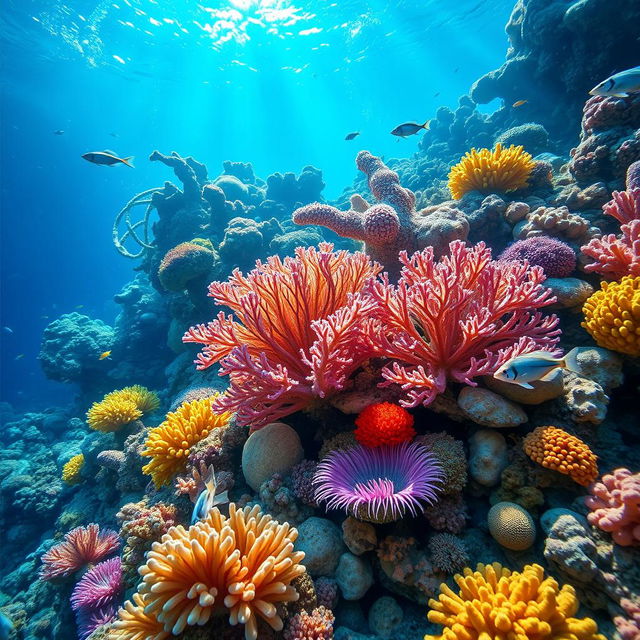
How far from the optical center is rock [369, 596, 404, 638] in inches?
85.0

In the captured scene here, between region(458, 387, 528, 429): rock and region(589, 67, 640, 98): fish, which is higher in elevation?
region(589, 67, 640, 98): fish

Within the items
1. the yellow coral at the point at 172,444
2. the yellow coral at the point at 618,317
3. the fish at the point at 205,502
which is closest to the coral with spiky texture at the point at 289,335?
the fish at the point at 205,502

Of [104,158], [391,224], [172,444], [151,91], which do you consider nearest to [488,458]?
[391,224]

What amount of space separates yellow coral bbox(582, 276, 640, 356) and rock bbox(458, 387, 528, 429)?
3.05 ft

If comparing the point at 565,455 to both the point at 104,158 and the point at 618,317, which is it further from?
the point at 104,158

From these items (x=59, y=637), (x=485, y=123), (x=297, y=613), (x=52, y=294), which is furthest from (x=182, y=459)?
(x=52, y=294)

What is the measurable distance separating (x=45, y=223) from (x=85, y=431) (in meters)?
62.9

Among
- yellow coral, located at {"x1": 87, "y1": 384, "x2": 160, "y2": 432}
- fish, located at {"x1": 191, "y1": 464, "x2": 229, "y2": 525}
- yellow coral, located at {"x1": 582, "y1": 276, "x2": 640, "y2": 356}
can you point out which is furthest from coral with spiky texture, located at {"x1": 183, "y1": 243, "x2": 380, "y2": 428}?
yellow coral, located at {"x1": 87, "y1": 384, "x2": 160, "y2": 432}

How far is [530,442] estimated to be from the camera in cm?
225

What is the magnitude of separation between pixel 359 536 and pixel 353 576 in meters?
0.29

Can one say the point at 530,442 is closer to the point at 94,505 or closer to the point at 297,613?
the point at 297,613

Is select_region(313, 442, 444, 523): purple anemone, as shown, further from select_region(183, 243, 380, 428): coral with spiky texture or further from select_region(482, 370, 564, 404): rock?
select_region(482, 370, 564, 404): rock

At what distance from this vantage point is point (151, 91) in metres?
38.6

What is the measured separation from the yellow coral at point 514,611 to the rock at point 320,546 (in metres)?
0.80
